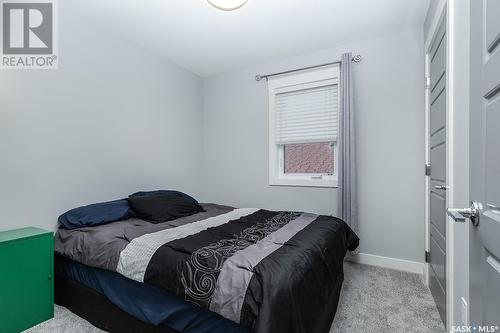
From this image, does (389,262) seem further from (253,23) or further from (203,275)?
(253,23)

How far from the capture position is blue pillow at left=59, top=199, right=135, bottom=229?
2137 millimetres

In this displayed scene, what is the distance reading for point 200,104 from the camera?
3967 millimetres

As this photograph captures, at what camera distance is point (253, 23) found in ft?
8.42

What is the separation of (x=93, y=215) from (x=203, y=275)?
149 cm

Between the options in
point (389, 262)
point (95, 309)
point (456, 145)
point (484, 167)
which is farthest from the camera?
point (389, 262)

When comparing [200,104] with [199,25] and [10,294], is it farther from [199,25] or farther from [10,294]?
[10,294]

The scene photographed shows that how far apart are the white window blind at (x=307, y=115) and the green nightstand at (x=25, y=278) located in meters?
2.68

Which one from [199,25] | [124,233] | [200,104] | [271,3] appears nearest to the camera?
[124,233]

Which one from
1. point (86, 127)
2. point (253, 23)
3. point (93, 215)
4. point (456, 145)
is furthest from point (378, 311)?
point (86, 127)

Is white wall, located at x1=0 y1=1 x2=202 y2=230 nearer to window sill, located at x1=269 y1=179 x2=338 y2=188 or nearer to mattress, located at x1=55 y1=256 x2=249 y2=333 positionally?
mattress, located at x1=55 y1=256 x2=249 y2=333

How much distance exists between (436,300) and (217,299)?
1.88m

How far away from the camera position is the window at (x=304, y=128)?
3.07 m

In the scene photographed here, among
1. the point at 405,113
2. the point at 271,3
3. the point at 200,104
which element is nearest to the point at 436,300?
the point at 405,113
